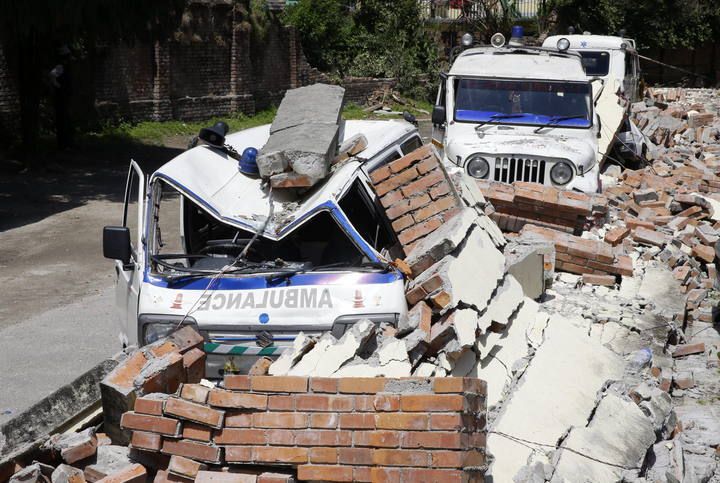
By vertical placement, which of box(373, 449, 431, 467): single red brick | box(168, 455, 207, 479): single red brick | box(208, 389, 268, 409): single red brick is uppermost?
box(208, 389, 268, 409): single red brick

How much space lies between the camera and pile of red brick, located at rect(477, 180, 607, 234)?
9570mm

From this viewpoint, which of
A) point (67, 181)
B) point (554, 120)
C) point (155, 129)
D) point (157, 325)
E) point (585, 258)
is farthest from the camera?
point (155, 129)

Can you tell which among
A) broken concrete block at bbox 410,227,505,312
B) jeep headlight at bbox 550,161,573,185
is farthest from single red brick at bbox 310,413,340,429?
jeep headlight at bbox 550,161,573,185

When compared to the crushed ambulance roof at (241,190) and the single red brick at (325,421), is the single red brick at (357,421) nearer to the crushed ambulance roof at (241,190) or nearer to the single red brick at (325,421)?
the single red brick at (325,421)

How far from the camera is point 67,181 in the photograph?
54.8ft

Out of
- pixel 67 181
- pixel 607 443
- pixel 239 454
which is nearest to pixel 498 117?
pixel 607 443

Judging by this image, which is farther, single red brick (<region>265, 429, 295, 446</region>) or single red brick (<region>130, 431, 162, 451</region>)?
single red brick (<region>130, 431, 162, 451</region>)

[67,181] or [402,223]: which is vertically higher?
[402,223]

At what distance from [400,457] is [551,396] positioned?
1.88 meters

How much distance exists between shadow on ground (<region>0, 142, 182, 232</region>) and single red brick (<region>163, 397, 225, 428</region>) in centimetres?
972

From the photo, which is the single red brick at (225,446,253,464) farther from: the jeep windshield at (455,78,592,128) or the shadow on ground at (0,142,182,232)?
the shadow on ground at (0,142,182,232)

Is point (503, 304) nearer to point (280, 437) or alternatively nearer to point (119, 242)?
point (280, 437)

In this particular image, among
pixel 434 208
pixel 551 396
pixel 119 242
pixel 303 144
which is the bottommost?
pixel 551 396

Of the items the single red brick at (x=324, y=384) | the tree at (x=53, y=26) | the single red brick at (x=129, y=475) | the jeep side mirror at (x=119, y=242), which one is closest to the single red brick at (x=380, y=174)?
the jeep side mirror at (x=119, y=242)
